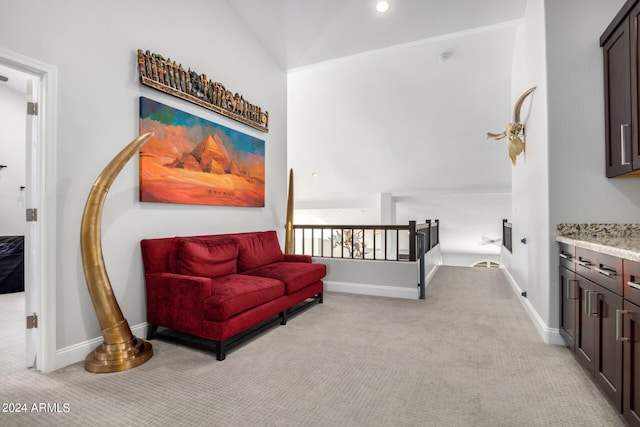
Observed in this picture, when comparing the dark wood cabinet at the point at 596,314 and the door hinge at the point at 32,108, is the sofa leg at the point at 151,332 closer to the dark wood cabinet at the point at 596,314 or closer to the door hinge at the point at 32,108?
the door hinge at the point at 32,108

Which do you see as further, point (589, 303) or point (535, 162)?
point (535, 162)

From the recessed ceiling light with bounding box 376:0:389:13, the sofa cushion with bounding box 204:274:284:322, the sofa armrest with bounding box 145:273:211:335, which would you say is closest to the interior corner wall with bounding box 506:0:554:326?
the recessed ceiling light with bounding box 376:0:389:13

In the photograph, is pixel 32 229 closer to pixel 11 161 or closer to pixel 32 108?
pixel 32 108

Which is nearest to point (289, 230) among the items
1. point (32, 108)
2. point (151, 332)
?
point (151, 332)

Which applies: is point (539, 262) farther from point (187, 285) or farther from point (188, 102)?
point (188, 102)

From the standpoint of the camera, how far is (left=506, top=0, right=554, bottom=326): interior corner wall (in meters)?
2.61

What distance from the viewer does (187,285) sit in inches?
91.7

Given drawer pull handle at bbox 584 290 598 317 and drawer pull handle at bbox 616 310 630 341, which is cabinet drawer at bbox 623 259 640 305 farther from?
drawer pull handle at bbox 584 290 598 317

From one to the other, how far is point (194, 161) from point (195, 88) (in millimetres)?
710

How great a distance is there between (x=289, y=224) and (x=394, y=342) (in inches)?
94.4

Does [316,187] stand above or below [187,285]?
above

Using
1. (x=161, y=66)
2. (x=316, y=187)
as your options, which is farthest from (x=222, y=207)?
(x=316, y=187)

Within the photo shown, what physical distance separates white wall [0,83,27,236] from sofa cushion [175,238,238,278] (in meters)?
4.03

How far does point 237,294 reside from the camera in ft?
7.68
